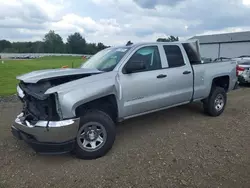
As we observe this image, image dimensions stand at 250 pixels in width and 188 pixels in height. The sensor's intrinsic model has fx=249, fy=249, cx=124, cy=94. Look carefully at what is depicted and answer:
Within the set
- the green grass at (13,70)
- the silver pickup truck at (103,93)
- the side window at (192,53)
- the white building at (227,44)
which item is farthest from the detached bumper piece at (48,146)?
the white building at (227,44)

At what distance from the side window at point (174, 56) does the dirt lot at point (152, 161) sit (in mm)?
1424

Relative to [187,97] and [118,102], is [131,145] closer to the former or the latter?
[118,102]

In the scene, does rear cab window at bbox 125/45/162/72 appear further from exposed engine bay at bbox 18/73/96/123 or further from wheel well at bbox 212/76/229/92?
wheel well at bbox 212/76/229/92

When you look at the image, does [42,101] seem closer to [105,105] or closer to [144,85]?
[105,105]

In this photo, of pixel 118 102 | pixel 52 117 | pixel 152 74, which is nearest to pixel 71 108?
pixel 52 117

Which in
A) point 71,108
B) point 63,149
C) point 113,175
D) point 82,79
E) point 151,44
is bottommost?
point 113,175

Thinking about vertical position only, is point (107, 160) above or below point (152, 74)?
below

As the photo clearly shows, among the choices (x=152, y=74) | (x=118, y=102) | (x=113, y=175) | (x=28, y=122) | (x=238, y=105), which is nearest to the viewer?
(x=113, y=175)

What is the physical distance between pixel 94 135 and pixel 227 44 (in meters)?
38.5

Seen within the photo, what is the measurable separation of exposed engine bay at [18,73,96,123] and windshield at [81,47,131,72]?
1.99 feet

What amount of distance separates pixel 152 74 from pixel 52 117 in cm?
211

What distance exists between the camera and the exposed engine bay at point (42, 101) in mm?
3670

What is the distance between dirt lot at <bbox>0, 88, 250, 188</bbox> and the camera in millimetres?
3438

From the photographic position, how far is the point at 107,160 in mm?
4055
